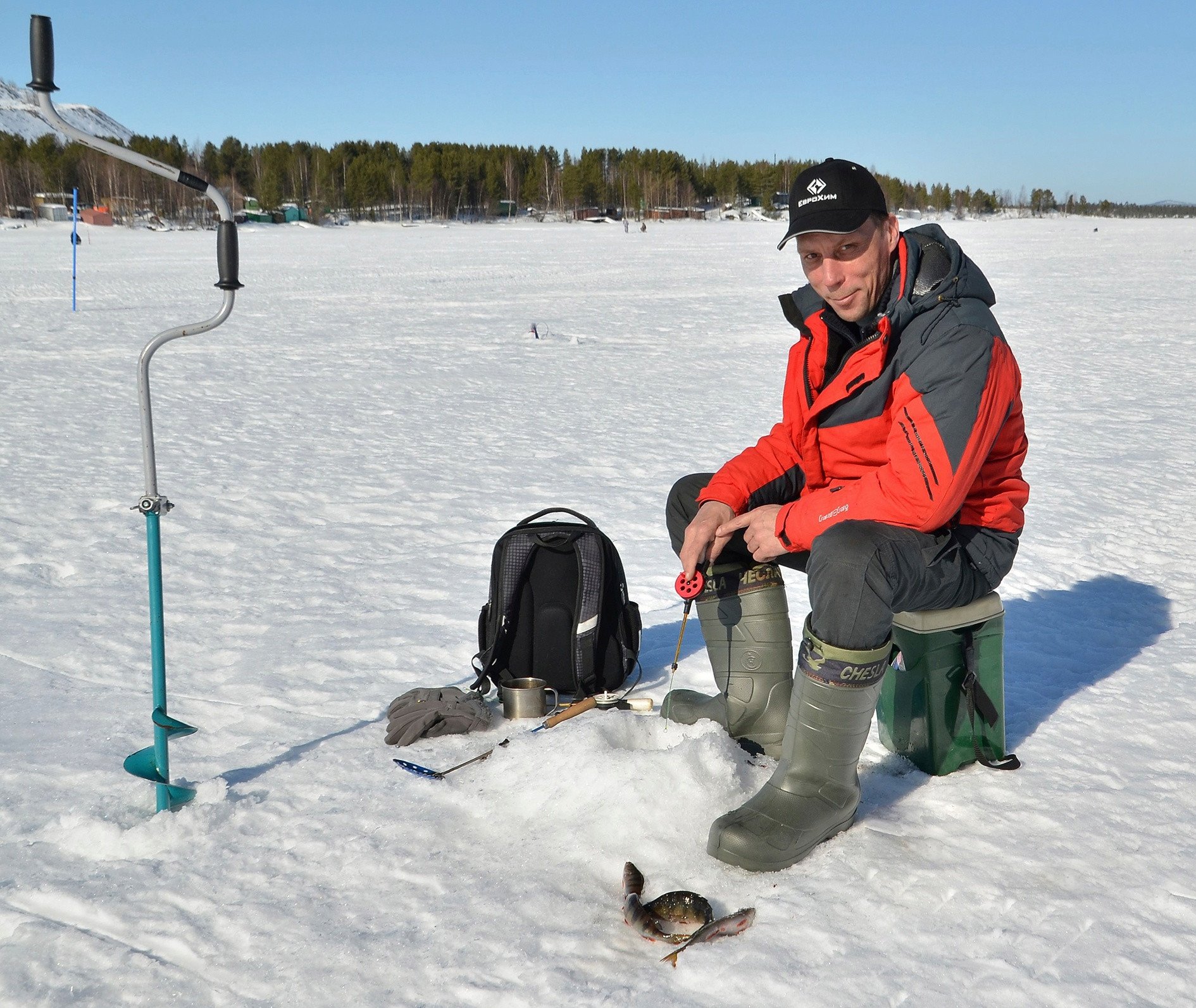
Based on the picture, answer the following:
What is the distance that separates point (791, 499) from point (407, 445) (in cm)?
400

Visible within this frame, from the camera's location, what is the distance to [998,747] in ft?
8.02

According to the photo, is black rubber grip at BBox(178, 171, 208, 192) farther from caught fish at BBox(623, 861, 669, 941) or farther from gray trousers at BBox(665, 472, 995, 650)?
caught fish at BBox(623, 861, 669, 941)

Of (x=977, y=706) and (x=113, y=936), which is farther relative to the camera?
(x=977, y=706)

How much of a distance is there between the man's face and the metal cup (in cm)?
131

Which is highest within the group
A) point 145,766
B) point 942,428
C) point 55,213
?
point 55,213

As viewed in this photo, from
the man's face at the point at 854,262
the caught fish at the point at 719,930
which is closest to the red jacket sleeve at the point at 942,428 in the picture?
the man's face at the point at 854,262

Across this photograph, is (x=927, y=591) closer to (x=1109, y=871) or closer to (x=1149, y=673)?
(x=1109, y=871)

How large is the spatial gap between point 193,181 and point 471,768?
145 cm

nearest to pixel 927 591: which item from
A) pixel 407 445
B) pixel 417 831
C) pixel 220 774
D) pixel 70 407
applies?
pixel 417 831

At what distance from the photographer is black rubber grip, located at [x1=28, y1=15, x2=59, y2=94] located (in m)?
1.88

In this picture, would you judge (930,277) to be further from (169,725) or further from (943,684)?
(169,725)

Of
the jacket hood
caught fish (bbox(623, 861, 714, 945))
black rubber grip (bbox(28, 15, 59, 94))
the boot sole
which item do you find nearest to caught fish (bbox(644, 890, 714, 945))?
caught fish (bbox(623, 861, 714, 945))

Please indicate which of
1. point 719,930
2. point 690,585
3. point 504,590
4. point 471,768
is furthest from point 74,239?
point 719,930

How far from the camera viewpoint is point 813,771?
210 centimetres
